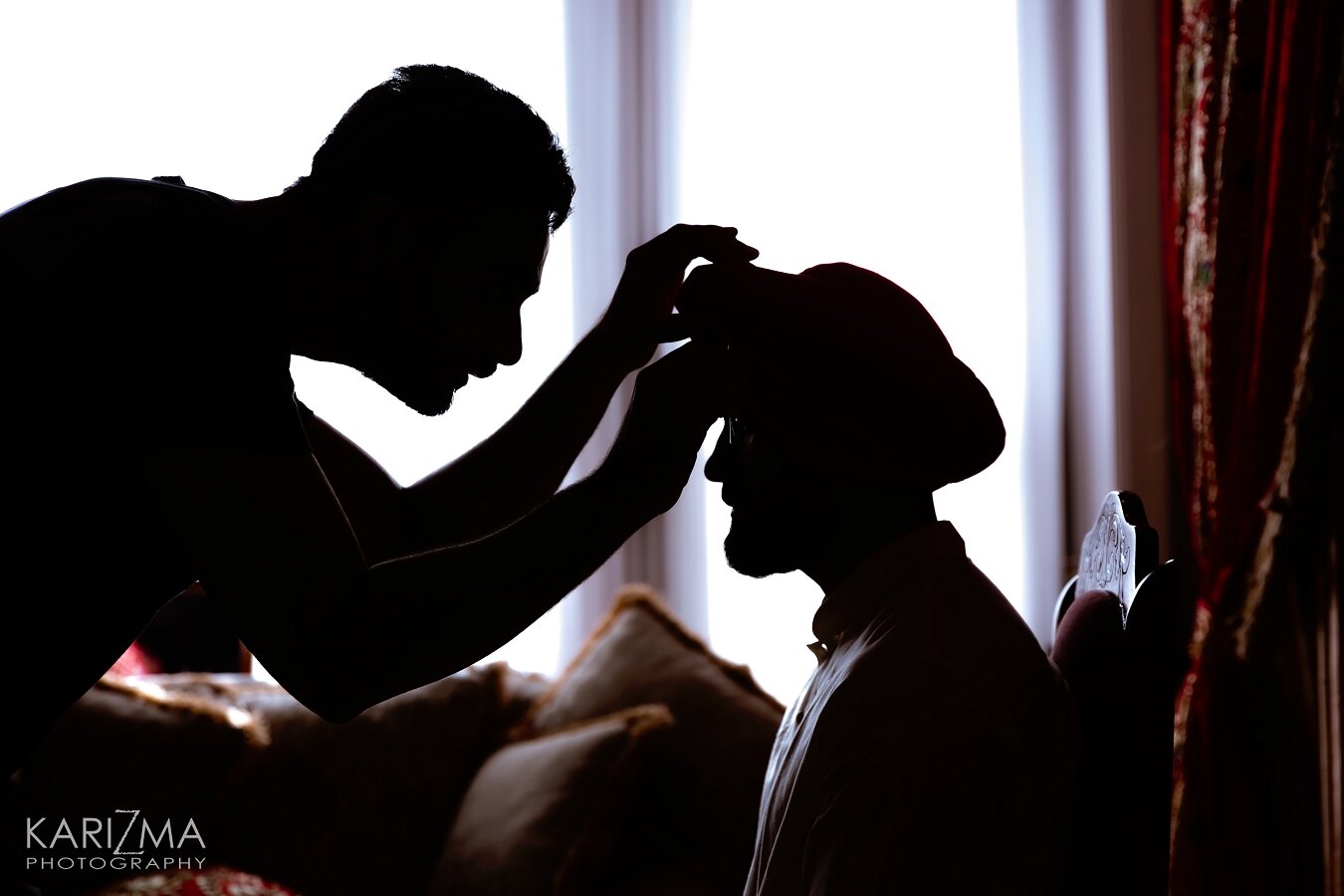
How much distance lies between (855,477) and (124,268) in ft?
2.43

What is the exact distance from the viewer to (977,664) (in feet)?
3.40

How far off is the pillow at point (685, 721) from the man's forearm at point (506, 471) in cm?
104

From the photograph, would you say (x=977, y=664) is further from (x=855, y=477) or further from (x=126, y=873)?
(x=126, y=873)

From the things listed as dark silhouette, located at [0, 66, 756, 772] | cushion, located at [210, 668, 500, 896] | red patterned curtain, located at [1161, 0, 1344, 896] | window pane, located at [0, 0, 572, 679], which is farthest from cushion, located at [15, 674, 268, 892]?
red patterned curtain, located at [1161, 0, 1344, 896]

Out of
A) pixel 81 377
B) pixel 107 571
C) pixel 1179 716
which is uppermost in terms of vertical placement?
pixel 81 377

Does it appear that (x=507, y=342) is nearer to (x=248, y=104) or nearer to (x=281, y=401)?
(x=281, y=401)

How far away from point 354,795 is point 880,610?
1567mm

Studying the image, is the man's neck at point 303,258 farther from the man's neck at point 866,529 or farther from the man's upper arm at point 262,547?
the man's neck at point 866,529

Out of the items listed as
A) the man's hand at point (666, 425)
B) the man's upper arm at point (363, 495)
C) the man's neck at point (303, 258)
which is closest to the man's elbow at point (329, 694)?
the man's hand at point (666, 425)

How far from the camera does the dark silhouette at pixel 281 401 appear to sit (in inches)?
33.2

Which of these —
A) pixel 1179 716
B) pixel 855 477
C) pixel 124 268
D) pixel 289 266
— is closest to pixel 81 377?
pixel 124 268

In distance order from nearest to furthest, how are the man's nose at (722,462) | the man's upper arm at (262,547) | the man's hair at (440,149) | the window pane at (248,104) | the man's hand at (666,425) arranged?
the man's upper arm at (262,547)
the man's hand at (666,425)
the man's hair at (440,149)
the man's nose at (722,462)
the window pane at (248,104)

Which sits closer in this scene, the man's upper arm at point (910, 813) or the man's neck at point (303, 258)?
the man's upper arm at point (910, 813)

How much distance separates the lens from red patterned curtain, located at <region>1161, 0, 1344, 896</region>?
220cm
